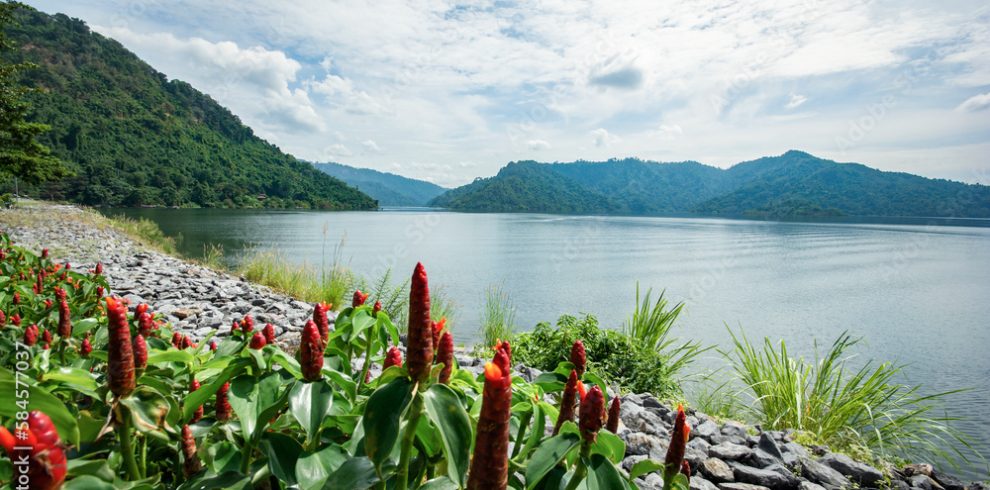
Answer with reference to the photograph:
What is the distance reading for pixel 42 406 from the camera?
0.82m

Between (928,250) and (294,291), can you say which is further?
(928,250)

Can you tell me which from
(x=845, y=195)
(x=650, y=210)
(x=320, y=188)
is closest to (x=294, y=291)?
(x=320, y=188)

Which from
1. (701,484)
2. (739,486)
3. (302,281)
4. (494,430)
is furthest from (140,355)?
(302,281)

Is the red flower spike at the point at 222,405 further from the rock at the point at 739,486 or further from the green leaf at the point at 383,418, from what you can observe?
the rock at the point at 739,486

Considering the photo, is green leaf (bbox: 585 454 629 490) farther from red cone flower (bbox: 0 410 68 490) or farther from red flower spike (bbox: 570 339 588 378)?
red cone flower (bbox: 0 410 68 490)

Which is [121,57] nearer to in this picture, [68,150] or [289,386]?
[68,150]

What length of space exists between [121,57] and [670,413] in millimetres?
139264

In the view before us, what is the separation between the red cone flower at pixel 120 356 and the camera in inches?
36.8

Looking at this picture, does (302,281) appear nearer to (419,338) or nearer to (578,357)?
(578,357)

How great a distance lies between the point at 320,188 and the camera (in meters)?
99.4

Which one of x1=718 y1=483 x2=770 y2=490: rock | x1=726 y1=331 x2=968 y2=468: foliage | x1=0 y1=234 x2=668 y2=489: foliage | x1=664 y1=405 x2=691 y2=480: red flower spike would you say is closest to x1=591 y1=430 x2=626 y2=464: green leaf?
x1=0 y1=234 x2=668 y2=489: foliage

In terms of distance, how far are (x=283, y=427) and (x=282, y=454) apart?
0.14m

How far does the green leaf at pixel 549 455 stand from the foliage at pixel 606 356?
15.1ft

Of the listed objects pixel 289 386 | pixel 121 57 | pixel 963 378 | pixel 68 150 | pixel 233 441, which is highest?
pixel 121 57
